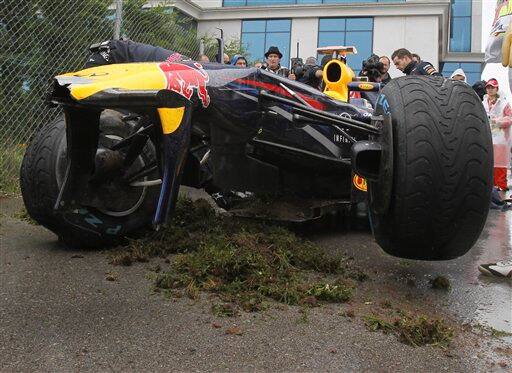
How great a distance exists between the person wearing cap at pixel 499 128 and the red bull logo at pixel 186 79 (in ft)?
20.3

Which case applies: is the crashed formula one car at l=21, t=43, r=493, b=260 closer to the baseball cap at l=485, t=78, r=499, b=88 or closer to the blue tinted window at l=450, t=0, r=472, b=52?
the baseball cap at l=485, t=78, r=499, b=88

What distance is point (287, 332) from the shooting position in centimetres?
247

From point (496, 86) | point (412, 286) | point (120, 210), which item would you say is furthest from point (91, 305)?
point (496, 86)

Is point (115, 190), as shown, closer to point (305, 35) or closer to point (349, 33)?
point (305, 35)

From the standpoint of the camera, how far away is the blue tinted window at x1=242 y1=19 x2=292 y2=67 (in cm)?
3256

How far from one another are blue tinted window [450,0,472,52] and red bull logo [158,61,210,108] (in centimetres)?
3926

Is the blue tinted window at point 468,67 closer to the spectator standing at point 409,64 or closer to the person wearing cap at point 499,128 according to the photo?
the person wearing cap at point 499,128

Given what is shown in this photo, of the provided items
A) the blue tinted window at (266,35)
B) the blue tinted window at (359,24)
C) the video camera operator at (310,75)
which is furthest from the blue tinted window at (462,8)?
the video camera operator at (310,75)

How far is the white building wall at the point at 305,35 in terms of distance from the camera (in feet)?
106

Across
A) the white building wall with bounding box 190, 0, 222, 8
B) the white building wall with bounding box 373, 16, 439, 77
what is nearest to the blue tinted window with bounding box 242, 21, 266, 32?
the white building wall with bounding box 190, 0, 222, 8

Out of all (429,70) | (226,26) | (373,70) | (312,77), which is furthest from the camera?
(226,26)

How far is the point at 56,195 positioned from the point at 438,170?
2.27 metres

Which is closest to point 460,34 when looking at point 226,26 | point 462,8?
point 462,8

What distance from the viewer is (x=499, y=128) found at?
334 inches
